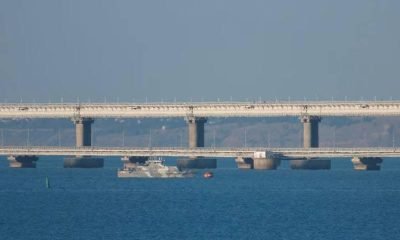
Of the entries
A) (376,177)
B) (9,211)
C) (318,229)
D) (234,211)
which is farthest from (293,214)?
(376,177)

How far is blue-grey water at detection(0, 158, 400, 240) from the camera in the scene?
4437 inches

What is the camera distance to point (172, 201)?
477 ft

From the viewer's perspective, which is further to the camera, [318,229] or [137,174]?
[137,174]

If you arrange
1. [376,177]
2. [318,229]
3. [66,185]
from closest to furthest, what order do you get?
[318,229] → [66,185] → [376,177]

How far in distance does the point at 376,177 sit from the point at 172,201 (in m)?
57.7

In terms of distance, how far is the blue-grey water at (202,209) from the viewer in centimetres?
11269

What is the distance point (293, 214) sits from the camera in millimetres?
128250

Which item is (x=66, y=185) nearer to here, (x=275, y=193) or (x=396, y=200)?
(x=275, y=193)

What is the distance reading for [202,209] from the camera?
439 ft

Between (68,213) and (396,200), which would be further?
(396,200)

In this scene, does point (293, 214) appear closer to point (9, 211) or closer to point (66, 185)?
point (9, 211)

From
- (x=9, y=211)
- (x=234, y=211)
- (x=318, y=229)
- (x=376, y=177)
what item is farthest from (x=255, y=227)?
(x=376, y=177)

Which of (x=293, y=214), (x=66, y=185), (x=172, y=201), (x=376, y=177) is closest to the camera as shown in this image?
(x=293, y=214)

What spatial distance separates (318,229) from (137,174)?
86.7m
